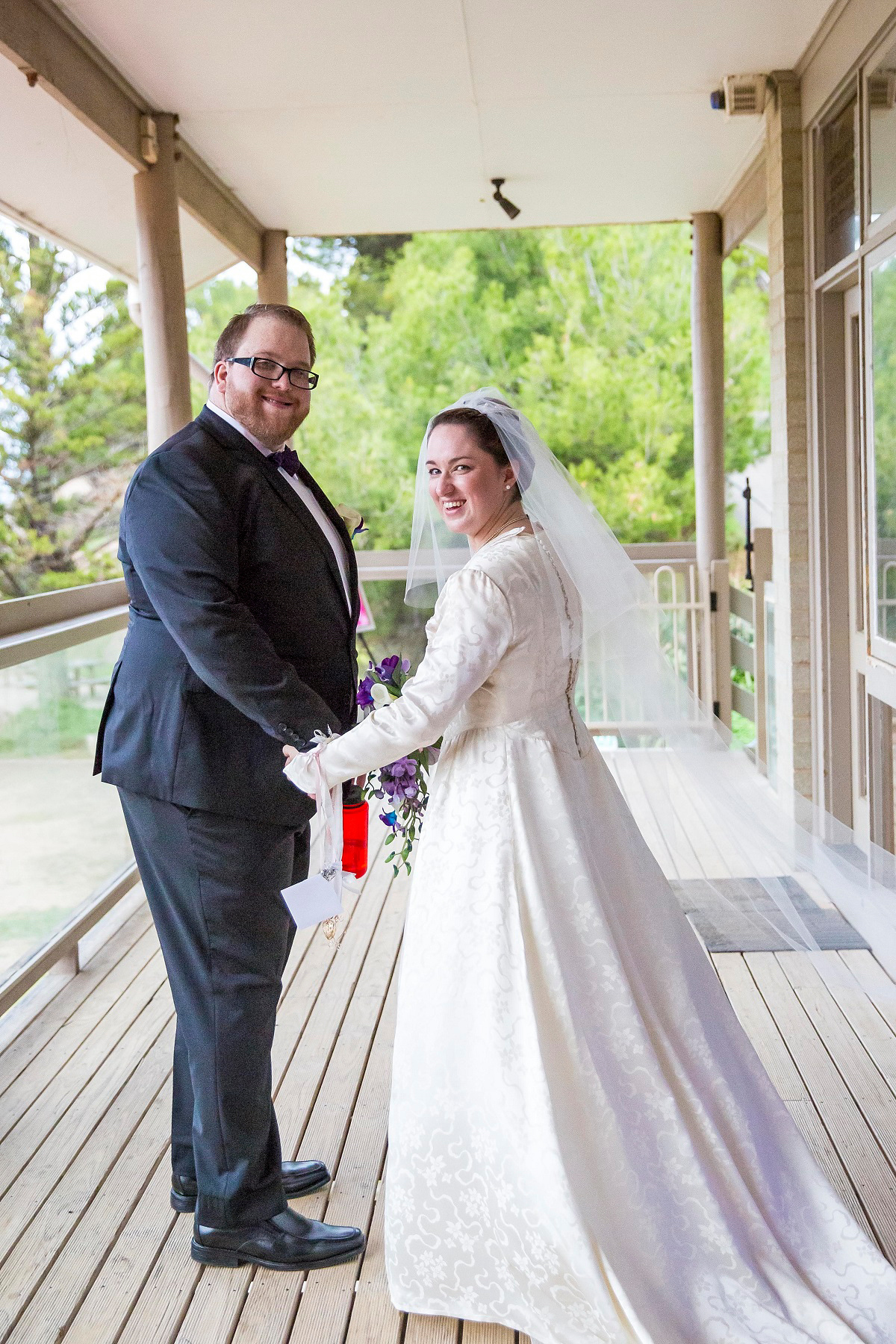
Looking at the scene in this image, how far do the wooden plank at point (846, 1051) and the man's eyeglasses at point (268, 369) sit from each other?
2.06m

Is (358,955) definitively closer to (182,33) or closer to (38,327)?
(182,33)

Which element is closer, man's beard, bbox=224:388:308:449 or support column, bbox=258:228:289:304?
man's beard, bbox=224:388:308:449

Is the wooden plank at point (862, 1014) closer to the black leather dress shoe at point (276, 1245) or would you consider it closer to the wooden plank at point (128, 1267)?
the black leather dress shoe at point (276, 1245)

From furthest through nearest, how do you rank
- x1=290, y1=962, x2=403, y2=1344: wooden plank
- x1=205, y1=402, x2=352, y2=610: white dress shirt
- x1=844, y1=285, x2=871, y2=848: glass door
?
x1=844, y1=285, x2=871, y2=848: glass door → x1=205, y1=402, x2=352, y2=610: white dress shirt → x1=290, y1=962, x2=403, y2=1344: wooden plank

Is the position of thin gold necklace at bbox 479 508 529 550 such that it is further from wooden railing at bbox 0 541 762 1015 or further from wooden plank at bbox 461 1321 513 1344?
wooden plank at bbox 461 1321 513 1344

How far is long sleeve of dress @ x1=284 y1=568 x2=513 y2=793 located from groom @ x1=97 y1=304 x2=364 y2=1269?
0.09 m

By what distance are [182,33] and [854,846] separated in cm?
342

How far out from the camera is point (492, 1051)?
1973 mm

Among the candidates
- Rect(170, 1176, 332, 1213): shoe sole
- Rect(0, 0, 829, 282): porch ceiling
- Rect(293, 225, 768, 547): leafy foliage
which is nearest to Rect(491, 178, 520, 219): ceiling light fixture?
Rect(0, 0, 829, 282): porch ceiling

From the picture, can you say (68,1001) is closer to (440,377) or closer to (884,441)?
(884,441)

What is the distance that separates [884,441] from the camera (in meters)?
4.05

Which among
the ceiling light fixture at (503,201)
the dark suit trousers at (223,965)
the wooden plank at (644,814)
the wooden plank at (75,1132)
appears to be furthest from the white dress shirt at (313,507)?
the ceiling light fixture at (503,201)

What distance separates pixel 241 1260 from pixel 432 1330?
0.42m

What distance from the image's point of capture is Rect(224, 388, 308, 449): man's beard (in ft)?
7.30
